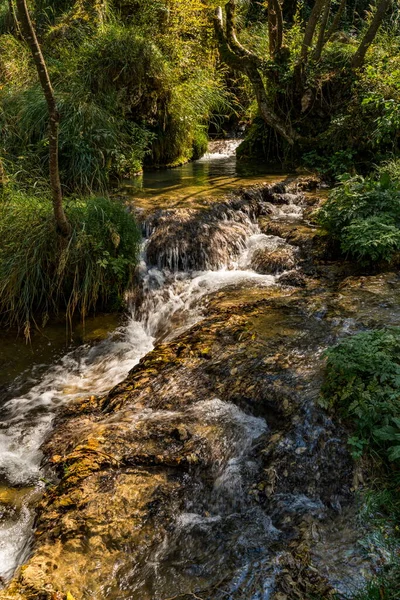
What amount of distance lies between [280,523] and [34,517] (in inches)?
58.5

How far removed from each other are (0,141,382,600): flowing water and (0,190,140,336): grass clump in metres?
0.47

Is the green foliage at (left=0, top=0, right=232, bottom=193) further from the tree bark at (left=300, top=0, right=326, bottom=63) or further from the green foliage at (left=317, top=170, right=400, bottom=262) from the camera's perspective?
the green foliage at (left=317, top=170, right=400, bottom=262)

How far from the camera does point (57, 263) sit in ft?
16.5

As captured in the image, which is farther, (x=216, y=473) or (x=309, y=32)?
(x=309, y=32)

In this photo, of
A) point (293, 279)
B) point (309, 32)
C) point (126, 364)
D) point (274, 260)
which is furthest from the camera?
point (309, 32)

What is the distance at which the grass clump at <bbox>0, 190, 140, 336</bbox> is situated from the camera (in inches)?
195

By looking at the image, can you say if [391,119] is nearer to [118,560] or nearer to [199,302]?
[199,302]

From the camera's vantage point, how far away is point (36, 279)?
4.97m

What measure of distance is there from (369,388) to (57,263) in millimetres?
3659

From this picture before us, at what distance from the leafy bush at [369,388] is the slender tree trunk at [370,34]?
7.67 metres

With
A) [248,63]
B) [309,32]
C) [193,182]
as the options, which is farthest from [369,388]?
[248,63]

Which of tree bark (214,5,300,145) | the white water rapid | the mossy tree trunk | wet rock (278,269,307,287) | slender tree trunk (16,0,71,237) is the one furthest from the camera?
tree bark (214,5,300,145)

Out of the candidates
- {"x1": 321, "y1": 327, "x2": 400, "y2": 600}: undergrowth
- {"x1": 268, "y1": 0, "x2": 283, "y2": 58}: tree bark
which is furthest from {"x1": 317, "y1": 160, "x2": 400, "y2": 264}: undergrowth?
{"x1": 268, "y1": 0, "x2": 283, "y2": 58}: tree bark

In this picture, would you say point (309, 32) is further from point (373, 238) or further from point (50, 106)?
point (50, 106)
